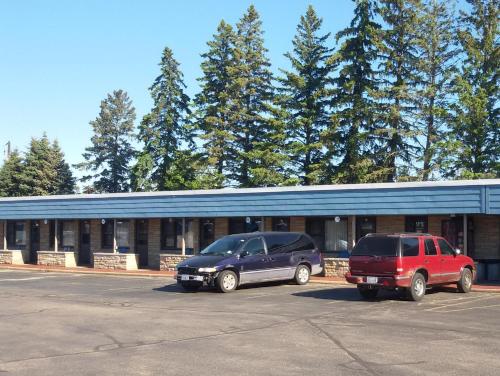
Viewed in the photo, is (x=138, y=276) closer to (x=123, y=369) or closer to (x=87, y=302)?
(x=87, y=302)

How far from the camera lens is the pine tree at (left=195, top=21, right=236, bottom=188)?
45.4 meters

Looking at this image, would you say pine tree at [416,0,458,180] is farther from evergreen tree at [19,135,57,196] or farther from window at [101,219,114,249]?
evergreen tree at [19,135,57,196]

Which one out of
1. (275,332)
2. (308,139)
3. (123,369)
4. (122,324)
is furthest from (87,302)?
(308,139)

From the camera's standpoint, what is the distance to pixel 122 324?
501 inches

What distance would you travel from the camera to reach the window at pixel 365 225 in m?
24.3

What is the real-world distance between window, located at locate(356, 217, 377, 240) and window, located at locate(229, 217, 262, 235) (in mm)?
4180

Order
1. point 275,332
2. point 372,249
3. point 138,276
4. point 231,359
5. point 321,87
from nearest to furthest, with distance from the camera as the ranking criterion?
point 231,359 < point 275,332 < point 372,249 < point 138,276 < point 321,87

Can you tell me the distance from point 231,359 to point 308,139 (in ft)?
112

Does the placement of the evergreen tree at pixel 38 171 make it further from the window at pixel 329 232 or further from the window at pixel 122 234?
the window at pixel 329 232

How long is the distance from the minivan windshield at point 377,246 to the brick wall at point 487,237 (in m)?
7.66

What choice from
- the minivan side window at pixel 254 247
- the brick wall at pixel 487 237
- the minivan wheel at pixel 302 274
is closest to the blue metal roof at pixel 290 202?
the brick wall at pixel 487 237

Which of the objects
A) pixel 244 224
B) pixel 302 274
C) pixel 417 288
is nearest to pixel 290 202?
pixel 302 274

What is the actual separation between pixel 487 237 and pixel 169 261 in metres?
13.1

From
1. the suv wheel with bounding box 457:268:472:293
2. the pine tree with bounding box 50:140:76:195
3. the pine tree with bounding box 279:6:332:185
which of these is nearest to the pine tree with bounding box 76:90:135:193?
the pine tree with bounding box 50:140:76:195
